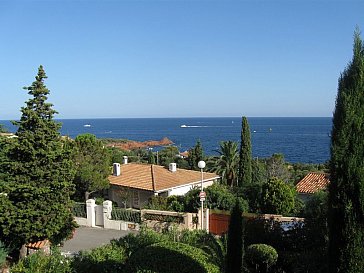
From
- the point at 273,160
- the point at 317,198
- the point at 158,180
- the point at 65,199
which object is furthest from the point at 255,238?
the point at 273,160

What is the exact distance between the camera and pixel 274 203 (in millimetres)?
20969

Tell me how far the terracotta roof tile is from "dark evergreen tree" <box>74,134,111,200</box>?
2358 millimetres

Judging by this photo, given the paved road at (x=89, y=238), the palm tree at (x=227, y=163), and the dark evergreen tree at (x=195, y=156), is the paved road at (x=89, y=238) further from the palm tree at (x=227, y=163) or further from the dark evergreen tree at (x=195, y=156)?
the dark evergreen tree at (x=195, y=156)

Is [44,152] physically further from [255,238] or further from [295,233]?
[295,233]

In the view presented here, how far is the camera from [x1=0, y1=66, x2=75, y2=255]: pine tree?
43.0 ft

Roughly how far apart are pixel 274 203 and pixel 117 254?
12856mm

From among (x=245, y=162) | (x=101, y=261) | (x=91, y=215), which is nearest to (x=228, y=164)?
(x=245, y=162)

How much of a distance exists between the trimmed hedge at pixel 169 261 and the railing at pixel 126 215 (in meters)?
11.9

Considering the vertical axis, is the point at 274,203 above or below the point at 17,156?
below

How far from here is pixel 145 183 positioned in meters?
27.5

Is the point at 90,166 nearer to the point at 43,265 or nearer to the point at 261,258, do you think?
the point at 261,258

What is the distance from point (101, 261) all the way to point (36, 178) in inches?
211

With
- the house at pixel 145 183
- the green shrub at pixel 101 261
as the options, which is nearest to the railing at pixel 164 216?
the house at pixel 145 183

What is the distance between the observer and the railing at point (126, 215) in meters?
20.0
